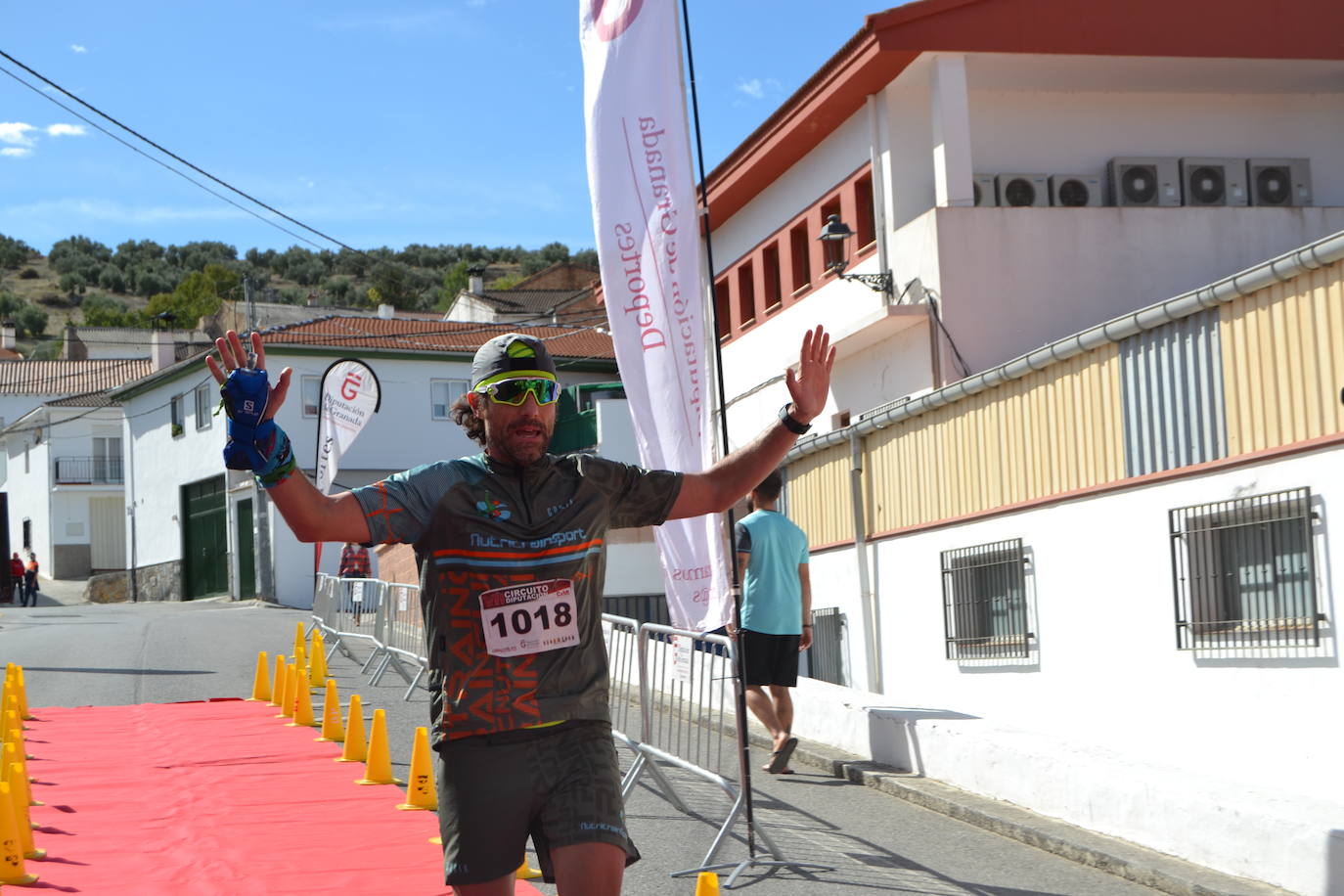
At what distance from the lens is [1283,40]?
18000mm

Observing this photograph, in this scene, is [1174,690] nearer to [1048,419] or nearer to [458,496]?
[1048,419]

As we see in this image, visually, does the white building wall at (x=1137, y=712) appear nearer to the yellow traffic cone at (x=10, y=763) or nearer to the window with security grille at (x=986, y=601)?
the window with security grille at (x=986, y=601)

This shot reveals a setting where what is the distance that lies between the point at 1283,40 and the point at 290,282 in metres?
126

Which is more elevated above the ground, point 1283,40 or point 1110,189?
point 1283,40

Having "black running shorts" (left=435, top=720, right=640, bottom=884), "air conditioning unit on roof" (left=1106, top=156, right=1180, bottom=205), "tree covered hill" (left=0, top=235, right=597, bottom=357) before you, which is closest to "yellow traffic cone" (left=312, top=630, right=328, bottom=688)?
"air conditioning unit on roof" (left=1106, top=156, right=1180, bottom=205)

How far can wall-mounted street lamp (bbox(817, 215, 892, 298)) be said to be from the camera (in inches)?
683

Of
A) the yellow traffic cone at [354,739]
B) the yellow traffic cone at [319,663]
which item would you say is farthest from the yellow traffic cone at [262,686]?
the yellow traffic cone at [354,739]

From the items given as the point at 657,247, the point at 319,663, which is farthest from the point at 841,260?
the point at 657,247

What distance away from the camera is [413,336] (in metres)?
44.7

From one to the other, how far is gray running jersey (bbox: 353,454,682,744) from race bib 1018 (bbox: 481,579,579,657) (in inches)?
0.8

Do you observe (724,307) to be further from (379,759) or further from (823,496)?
(379,759)

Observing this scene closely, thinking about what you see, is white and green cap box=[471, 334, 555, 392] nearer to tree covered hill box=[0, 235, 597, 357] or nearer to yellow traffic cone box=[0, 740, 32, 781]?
yellow traffic cone box=[0, 740, 32, 781]

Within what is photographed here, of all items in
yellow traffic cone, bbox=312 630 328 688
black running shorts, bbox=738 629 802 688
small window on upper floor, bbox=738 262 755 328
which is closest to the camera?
black running shorts, bbox=738 629 802 688

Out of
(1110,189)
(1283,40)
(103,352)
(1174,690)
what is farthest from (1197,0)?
(103,352)
